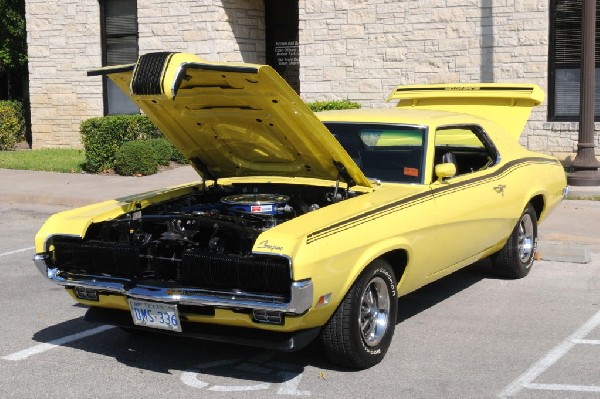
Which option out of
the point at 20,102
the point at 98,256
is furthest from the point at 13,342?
the point at 20,102

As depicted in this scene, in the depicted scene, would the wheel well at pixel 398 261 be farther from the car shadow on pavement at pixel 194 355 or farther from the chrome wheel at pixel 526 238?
the chrome wheel at pixel 526 238

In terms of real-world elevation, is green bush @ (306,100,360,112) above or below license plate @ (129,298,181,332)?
above

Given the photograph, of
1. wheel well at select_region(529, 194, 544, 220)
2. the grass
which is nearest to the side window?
wheel well at select_region(529, 194, 544, 220)

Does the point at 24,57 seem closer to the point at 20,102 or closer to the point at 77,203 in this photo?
the point at 20,102

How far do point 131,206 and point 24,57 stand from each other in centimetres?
1606

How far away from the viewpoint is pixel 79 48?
768 inches

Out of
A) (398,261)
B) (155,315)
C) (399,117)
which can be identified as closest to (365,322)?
(398,261)

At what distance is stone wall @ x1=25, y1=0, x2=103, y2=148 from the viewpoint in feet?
63.6

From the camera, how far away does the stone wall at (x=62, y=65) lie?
19.4 metres

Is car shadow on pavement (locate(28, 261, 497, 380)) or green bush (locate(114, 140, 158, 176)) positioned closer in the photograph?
car shadow on pavement (locate(28, 261, 497, 380))

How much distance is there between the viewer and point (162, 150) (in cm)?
1597

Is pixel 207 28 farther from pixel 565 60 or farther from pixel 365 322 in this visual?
pixel 365 322

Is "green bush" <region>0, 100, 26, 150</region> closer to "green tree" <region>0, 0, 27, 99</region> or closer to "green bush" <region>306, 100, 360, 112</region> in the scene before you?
"green tree" <region>0, 0, 27, 99</region>

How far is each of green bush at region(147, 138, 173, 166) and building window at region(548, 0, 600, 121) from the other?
20.8 feet
